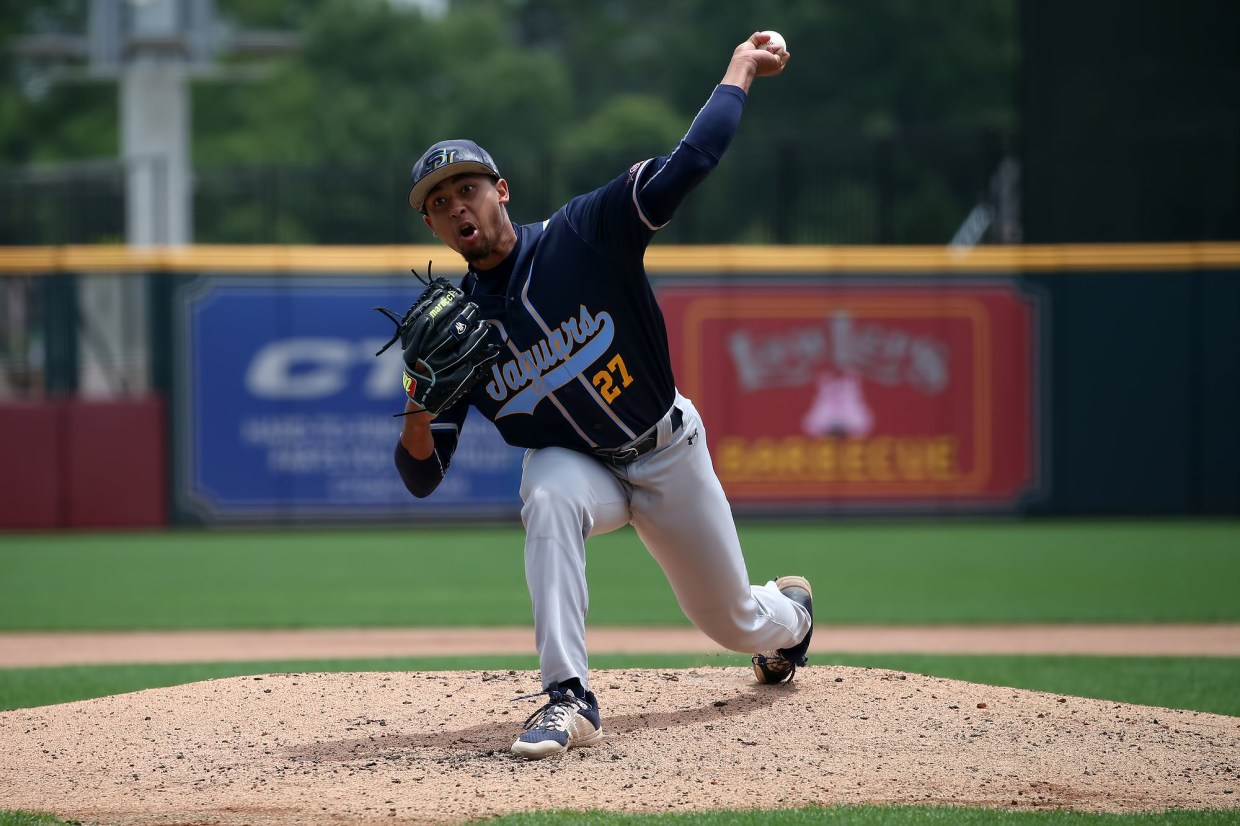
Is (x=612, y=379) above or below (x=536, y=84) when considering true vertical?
below

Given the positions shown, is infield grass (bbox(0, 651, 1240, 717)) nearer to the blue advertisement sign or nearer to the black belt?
the black belt

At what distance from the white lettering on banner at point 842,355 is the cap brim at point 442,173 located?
1015 centimetres

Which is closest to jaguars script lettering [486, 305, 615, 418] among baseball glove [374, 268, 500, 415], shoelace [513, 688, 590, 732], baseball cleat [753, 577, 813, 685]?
baseball glove [374, 268, 500, 415]

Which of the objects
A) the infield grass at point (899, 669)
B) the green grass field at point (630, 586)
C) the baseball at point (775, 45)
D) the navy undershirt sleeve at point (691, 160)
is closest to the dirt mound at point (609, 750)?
the infield grass at point (899, 669)

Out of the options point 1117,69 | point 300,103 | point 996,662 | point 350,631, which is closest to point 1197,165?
point 1117,69

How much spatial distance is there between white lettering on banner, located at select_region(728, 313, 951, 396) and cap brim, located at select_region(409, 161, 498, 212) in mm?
10146

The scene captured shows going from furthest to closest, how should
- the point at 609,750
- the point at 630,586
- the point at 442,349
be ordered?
the point at 630,586, the point at 609,750, the point at 442,349

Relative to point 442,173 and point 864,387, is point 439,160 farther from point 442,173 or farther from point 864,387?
point 864,387

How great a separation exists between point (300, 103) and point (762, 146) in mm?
25549

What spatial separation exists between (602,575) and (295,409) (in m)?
4.35

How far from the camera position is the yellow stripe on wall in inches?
556

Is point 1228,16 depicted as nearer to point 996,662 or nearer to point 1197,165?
point 1197,165

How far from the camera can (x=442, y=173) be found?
13.9 feet

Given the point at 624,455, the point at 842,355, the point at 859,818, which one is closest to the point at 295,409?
the point at 842,355
